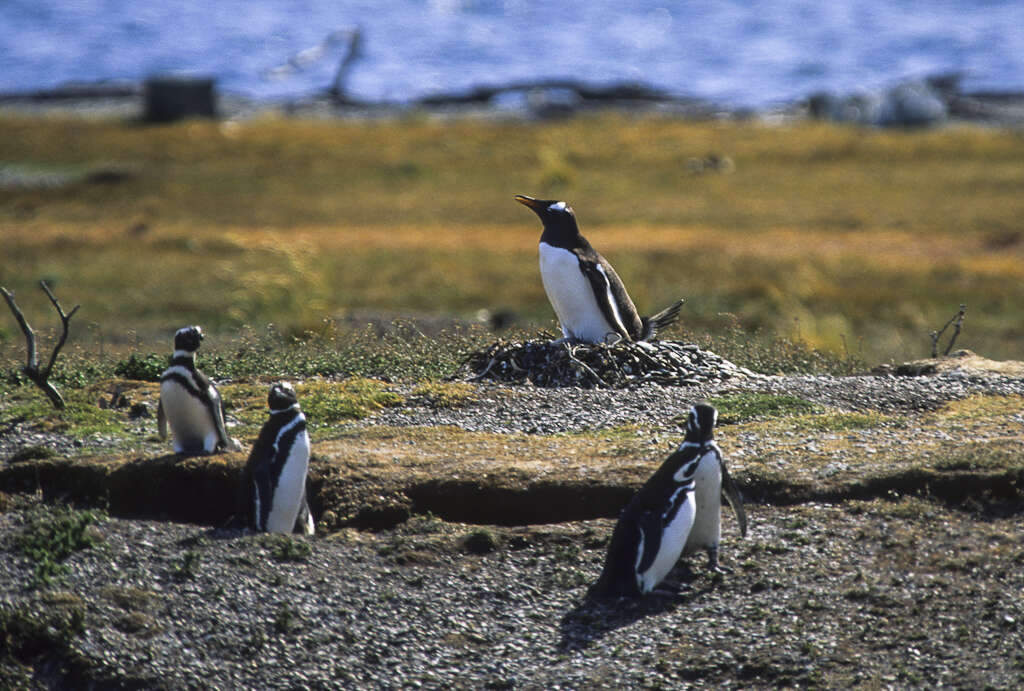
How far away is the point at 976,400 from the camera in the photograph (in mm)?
8734

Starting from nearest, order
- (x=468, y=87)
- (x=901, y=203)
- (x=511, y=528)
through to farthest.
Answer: (x=511, y=528)
(x=901, y=203)
(x=468, y=87)

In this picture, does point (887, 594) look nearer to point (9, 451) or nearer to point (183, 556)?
point (183, 556)

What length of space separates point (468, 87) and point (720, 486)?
148ft

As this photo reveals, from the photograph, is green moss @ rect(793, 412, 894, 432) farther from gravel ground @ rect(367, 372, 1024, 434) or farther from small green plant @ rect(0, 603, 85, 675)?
small green plant @ rect(0, 603, 85, 675)

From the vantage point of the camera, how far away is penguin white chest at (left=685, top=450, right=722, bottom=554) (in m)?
6.36

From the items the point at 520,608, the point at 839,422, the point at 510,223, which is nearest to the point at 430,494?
the point at 520,608

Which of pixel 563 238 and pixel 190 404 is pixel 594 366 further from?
pixel 190 404

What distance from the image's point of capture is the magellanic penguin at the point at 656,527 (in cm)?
609

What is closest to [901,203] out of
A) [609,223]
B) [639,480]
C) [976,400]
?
[609,223]

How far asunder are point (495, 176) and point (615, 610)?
85.4 ft

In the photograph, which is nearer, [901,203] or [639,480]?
[639,480]

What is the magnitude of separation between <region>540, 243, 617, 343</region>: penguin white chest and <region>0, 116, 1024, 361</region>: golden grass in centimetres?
317

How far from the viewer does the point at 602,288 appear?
934cm

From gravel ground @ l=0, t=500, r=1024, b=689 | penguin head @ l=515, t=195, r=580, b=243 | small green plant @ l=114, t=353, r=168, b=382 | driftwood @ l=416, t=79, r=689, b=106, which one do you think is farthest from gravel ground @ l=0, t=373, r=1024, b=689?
driftwood @ l=416, t=79, r=689, b=106
